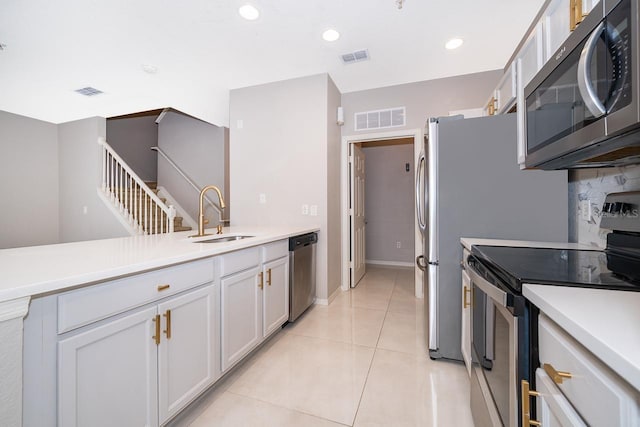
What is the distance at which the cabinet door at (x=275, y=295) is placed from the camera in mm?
2164

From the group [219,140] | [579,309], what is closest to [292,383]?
[579,309]

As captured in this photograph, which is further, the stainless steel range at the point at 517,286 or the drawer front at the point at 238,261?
the drawer front at the point at 238,261

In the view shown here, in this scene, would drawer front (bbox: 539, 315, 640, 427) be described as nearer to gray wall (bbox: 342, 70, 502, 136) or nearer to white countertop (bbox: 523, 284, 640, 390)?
white countertop (bbox: 523, 284, 640, 390)

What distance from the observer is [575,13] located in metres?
1.30

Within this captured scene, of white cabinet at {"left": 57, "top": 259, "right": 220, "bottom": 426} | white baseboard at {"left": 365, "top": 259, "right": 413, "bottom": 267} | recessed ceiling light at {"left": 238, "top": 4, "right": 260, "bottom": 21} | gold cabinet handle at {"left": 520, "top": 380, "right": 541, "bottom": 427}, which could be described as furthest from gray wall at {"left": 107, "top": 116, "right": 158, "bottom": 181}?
gold cabinet handle at {"left": 520, "top": 380, "right": 541, "bottom": 427}

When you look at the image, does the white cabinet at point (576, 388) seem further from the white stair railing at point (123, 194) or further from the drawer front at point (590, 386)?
the white stair railing at point (123, 194)

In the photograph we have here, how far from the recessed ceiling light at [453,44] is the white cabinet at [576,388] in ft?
8.95

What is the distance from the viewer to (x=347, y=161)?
3713 mm

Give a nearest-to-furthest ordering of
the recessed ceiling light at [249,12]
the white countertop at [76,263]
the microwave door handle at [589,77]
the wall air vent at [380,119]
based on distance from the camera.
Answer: the microwave door handle at [589,77] < the white countertop at [76,263] < the recessed ceiling light at [249,12] < the wall air vent at [380,119]

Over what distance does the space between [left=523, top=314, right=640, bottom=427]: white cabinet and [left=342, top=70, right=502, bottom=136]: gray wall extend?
10.2ft

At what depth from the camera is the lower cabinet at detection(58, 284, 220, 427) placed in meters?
0.96

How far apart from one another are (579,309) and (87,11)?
346 cm

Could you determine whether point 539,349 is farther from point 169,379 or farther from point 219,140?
point 219,140

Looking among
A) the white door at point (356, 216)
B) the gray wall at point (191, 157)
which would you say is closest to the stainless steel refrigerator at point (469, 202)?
the white door at point (356, 216)
